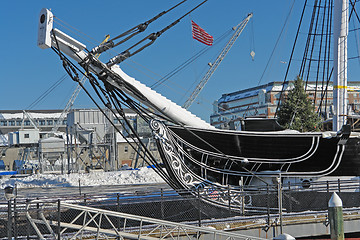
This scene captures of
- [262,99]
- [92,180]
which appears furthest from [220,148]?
[262,99]

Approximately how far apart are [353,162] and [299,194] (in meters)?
3.85

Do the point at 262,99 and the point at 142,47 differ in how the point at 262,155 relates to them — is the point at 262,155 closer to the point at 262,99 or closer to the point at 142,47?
the point at 142,47

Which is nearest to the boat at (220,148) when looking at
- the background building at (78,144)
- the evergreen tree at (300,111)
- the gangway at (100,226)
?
the gangway at (100,226)

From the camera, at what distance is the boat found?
66.2ft

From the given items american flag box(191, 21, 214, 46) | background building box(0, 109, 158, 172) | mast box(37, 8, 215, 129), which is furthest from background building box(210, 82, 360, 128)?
mast box(37, 8, 215, 129)

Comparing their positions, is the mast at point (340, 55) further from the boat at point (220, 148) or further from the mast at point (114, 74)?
the mast at point (114, 74)

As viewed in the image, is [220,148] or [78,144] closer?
[220,148]

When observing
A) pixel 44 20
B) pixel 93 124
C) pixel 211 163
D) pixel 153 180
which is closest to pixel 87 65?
pixel 44 20

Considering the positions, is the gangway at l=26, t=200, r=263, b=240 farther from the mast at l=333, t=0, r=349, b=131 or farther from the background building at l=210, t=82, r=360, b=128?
the background building at l=210, t=82, r=360, b=128

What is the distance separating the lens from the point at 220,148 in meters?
21.5

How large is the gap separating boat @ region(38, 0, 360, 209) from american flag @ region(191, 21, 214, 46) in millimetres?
19705

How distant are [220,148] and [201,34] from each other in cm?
2085

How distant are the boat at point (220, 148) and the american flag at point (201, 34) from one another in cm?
1971

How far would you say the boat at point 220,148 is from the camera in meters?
20.2
